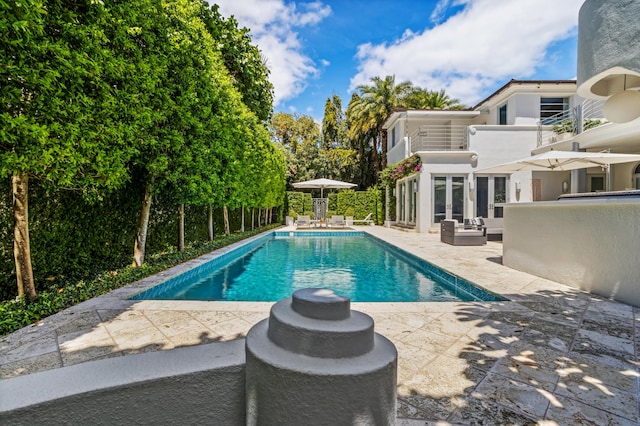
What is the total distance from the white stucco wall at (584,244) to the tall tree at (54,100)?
27.7 ft

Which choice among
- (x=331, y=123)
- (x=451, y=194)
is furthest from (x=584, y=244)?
(x=331, y=123)

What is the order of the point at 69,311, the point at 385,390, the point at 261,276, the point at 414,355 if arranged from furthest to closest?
the point at 261,276 → the point at 69,311 → the point at 414,355 → the point at 385,390

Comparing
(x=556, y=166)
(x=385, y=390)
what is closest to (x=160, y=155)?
(x=385, y=390)

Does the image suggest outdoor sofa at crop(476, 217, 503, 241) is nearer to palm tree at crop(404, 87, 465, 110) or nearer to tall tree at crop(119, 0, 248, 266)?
tall tree at crop(119, 0, 248, 266)

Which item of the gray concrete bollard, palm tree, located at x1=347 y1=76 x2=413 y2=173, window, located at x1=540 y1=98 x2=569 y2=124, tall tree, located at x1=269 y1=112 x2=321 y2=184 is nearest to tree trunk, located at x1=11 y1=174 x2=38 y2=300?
the gray concrete bollard

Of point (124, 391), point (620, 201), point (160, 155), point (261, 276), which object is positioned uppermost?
point (160, 155)

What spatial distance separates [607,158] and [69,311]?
13.2m

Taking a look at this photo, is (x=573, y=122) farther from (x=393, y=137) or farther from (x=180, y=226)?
(x=180, y=226)

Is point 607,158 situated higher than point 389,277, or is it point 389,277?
point 607,158

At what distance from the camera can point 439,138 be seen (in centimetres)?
1914

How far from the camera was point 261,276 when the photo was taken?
863 centimetres

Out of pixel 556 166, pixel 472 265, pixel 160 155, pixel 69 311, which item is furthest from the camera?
pixel 556 166

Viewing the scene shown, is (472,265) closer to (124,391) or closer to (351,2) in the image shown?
(124,391)

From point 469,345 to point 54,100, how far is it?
5.96 m
